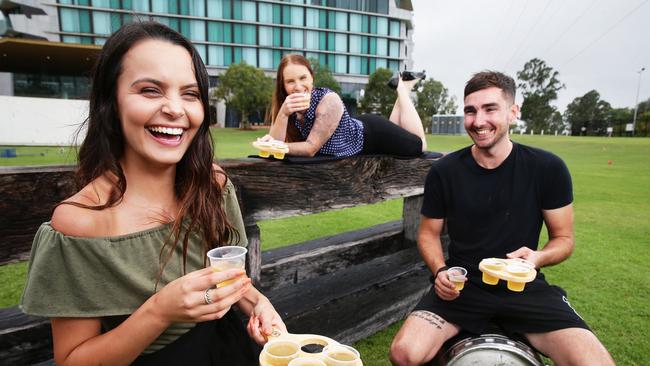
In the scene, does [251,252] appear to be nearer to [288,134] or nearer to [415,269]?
[288,134]

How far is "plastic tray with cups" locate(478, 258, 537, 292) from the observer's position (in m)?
2.09

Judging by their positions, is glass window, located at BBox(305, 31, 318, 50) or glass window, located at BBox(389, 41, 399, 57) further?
glass window, located at BBox(389, 41, 399, 57)

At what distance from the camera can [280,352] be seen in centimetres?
132

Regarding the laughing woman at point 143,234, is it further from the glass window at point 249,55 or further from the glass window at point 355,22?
the glass window at point 355,22

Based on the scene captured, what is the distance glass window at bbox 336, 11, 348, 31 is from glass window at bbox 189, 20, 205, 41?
2045 centimetres

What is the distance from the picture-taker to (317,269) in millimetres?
3426

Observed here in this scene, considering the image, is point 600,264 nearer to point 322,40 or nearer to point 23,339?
point 23,339

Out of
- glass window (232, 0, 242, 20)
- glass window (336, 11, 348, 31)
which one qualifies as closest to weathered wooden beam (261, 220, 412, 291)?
glass window (232, 0, 242, 20)

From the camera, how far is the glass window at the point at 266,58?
55469mm

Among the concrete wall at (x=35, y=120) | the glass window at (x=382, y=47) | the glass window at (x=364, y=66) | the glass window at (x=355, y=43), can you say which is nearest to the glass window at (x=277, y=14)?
the glass window at (x=355, y=43)

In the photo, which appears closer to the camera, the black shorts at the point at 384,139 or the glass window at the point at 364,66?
the black shorts at the point at 384,139

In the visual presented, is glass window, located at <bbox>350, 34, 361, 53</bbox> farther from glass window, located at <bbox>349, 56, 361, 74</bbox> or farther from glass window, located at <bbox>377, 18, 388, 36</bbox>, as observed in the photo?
glass window, located at <bbox>377, 18, 388, 36</bbox>

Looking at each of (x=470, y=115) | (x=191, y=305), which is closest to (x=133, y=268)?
(x=191, y=305)

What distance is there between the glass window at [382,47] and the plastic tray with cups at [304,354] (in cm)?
6486
